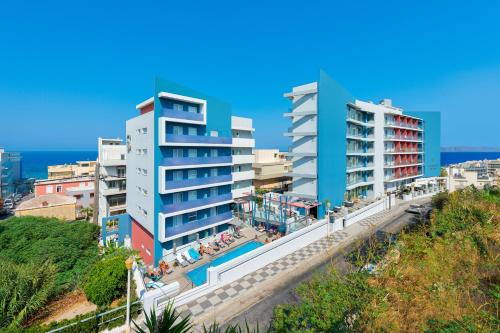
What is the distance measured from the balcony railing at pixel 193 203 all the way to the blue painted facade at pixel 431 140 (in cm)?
4956

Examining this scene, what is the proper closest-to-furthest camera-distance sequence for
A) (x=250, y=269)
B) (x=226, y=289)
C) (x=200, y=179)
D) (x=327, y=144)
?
1. (x=226, y=289)
2. (x=250, y=269)
3. (x=200, y=179)
4. (x=327, y=144)

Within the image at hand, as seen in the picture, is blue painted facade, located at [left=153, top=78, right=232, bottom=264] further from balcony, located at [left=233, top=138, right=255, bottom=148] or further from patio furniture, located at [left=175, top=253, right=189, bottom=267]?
balcony, located at [left=233, top=138, right=255, bottom=148]

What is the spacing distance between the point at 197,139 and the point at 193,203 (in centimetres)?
711

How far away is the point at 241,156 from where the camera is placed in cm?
3784

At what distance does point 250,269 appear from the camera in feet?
52.0

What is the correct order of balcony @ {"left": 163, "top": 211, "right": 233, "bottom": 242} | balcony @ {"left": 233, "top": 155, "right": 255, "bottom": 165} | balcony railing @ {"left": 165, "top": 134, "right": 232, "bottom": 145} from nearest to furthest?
balcony railing @ {"left": 165, "top": 134, "right": 232, "bottom": 145} < balcony @ {"left": 163, "top": 211, "right": 233, "bottom": 242} < balcony @ {"left": 233, "top": 155, "right": 255, "bottom": 165}

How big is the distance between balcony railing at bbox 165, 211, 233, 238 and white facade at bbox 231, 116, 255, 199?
22.3 feet

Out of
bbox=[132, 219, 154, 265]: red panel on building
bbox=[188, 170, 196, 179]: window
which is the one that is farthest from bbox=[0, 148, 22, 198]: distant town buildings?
bbox=[188, 170, 196, 179]: window

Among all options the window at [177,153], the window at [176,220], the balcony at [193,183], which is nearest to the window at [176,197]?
the balcony at [193,183]

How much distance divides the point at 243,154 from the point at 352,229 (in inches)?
802

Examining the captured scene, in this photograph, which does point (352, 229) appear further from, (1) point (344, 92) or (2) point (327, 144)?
(1) point (344, 92)

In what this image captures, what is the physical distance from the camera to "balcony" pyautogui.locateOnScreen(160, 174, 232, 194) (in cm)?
2437

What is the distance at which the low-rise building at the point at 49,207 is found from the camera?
34.2m

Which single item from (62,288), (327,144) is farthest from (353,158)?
(62,288)
